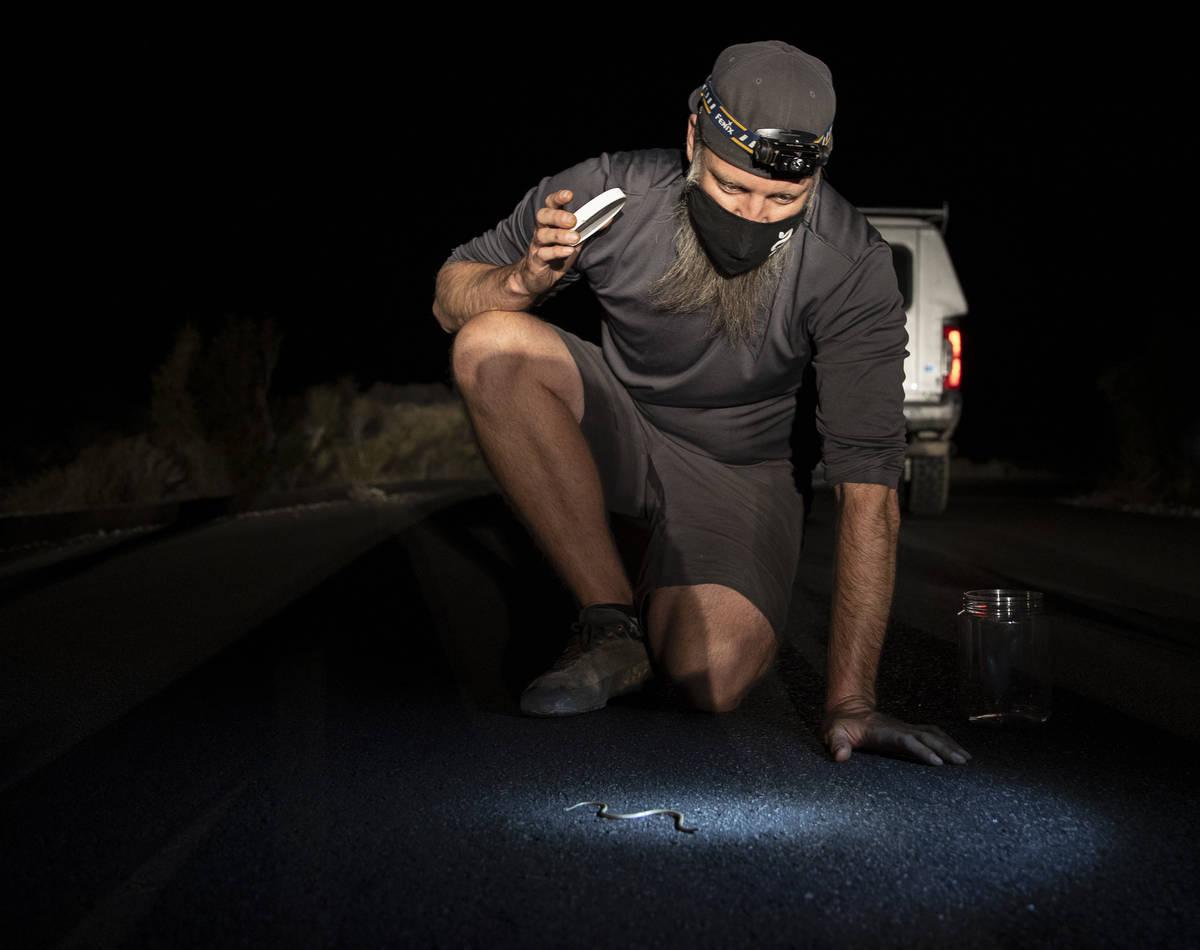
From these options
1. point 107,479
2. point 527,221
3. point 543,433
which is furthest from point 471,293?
point 107,479

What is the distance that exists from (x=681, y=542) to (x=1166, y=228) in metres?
18.2

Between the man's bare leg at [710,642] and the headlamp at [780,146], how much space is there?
4.13 ft

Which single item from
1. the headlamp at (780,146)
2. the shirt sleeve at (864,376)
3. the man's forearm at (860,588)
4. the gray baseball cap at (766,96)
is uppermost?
the gray baseball cap at (766,96)

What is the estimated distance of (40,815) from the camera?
2557 millimetres

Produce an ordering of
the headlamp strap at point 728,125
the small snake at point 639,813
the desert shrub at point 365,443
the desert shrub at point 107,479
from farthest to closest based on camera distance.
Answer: the desert shrub at point 365,443 < the desert shrub at point 107,479 < the headlamp strap at point 728,125 < the small snake at point 639,813

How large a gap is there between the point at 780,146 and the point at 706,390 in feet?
3.12

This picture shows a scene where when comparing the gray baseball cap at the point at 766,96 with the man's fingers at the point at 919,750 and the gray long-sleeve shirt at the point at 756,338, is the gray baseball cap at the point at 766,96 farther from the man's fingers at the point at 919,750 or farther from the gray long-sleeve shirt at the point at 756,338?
the man's fingers at the point at 919,750

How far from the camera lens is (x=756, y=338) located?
3.65m

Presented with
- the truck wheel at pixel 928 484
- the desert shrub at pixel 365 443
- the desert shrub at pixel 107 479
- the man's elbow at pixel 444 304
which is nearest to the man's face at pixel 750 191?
the man's elbow at pixel 444 304

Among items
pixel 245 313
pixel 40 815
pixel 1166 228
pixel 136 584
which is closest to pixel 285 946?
pixel 40 815

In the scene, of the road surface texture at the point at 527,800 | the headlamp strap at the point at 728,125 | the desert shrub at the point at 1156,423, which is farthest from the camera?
the desert shrub at the point at 1156,423

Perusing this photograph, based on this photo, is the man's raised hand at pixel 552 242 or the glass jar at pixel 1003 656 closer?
the man's raised hand at pixel 552 242

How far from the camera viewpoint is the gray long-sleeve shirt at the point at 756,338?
334 centimetres

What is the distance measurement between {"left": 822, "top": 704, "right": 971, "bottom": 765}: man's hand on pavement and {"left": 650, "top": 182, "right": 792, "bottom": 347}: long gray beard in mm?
1173
